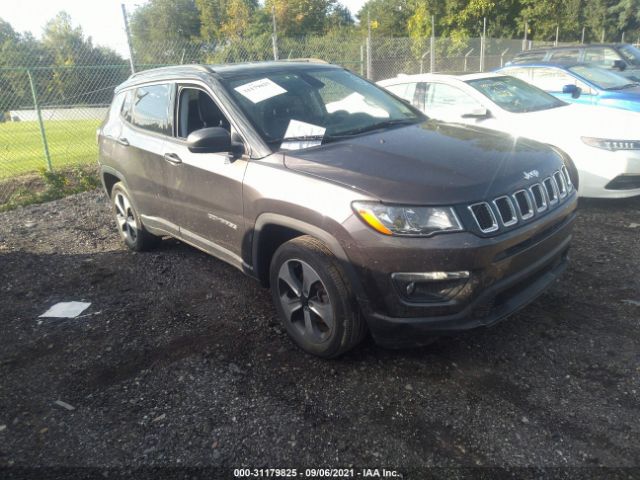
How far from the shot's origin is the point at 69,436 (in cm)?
261

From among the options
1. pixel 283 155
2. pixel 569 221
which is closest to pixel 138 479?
pixel 283 155

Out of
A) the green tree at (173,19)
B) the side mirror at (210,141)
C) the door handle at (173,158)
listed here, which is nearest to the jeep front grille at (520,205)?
the side mirror at (210,141)

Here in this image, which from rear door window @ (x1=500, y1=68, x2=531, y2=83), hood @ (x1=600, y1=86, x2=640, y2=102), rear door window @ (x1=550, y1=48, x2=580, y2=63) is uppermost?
rear door window @ (x1=550, y1=48, x2=580, y2=63)

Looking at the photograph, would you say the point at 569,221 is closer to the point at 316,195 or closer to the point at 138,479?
the point at 316,195

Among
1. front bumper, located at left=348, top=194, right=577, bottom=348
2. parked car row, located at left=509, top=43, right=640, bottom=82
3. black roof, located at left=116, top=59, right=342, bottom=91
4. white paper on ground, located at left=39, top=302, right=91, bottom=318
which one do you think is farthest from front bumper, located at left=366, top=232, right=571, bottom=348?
parked car row, located at left=509, top=43, right=640, bottom=82

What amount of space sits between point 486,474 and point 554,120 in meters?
4.80

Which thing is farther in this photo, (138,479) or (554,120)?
(554,120)

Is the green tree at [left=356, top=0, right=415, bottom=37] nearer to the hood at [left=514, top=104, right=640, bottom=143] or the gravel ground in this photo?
the hood at [left=514, top=104, right=640, bottom=143]

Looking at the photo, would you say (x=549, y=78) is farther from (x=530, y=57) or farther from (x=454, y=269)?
(x=454, y=269)

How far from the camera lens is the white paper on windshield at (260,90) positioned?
139 inches

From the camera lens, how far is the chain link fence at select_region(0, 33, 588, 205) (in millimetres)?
8875

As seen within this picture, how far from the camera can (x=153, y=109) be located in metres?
4.34

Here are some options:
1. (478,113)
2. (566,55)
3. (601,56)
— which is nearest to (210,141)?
(478,113)

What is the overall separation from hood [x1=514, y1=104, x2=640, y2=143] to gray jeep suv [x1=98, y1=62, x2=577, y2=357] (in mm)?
2462
